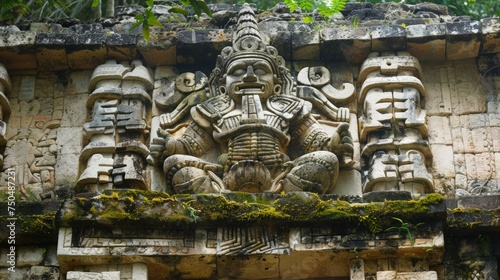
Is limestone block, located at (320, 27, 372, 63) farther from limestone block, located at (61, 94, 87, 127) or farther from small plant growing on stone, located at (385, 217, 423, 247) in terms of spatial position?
limestone block, located at (61, 94, 87, 127)

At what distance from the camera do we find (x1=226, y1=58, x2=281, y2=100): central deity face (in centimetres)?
1152

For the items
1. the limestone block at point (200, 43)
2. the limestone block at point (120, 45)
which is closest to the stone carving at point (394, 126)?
the limestone block at point (200, 43)

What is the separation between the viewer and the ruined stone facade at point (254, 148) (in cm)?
1016

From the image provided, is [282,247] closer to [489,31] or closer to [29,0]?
[489,31]

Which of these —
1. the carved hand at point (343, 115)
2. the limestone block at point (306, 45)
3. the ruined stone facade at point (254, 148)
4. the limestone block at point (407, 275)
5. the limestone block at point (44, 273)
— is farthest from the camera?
the limestone block at point (306, 45)

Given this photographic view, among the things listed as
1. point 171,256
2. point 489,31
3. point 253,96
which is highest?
point 489,31

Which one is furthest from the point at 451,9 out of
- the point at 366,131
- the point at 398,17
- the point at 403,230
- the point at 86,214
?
the point at 86,214

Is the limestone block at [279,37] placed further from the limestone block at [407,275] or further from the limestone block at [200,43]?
the limestone block at [407,275]

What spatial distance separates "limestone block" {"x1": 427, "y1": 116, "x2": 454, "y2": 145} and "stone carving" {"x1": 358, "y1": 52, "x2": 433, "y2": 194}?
0.52 ft

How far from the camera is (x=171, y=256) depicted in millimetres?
10141

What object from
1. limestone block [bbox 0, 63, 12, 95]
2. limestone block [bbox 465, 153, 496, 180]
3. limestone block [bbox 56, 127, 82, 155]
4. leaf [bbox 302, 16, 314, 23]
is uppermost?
leaf [bbox 302, 16, 314, 23]

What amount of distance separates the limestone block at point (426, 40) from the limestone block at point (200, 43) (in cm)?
200

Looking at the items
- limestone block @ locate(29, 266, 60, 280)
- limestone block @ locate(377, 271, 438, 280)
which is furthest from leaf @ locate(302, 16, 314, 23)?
limestone block @ locate(29, 266, 60, 280)

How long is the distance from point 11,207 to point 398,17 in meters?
4.92
